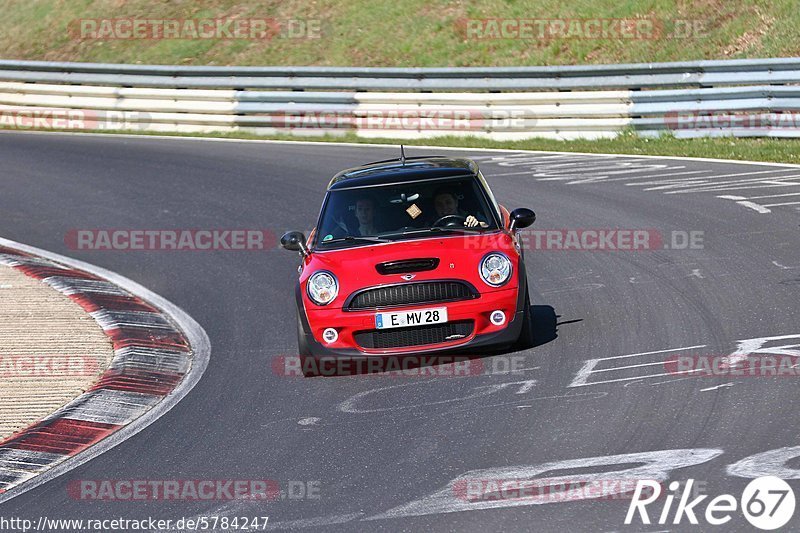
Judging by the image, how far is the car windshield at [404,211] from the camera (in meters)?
9.44

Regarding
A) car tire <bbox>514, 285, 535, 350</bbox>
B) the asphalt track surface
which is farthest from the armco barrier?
Result: car tire <bbox>514, 285, 535, 350</bbox>

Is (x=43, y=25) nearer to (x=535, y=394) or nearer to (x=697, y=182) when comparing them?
(x=697, y=182)

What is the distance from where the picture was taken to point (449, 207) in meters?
9.59

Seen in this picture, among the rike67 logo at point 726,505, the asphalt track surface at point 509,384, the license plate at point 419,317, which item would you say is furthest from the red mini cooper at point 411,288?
the rike67 logo at point 726,505

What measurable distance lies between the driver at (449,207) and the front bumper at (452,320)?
87cm

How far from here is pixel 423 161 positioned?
10312mm

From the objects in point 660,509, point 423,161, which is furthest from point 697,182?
point 660,509

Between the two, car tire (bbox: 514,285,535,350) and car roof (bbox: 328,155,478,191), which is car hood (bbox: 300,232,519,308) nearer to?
car tire (bbox: 514,285,535,350)

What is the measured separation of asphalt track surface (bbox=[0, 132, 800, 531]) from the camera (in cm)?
637

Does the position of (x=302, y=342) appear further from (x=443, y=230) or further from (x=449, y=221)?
(x=449, y=221)

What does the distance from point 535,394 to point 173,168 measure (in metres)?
12.4

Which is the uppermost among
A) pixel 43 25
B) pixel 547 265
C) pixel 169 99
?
pixel 43 25

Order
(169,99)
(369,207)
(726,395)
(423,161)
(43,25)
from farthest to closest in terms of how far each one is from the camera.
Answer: (43,25) < (169,99) < (423,161) < (369,207) < (726,395)

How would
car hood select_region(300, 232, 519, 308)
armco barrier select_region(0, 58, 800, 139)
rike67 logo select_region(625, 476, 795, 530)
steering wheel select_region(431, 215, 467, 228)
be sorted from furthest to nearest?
armco barrier select_region(0, 58, 800, 139) → steering wheel select_region(431, 215, 467, 228) → car hood select_region(300, 232, 519, 308) → rike67 logo select_region(625, 476, 795, 530)
